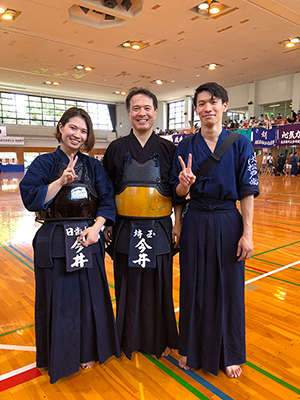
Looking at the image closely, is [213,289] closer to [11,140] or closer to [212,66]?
[212,66]

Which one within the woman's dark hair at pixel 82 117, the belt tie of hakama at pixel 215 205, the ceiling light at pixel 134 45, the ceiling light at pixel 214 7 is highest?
the ceiling light at pixel 134 45

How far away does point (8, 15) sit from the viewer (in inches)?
394

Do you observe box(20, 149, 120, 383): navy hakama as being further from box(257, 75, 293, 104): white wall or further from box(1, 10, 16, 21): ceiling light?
box(257, 75, 293, 104): white wall

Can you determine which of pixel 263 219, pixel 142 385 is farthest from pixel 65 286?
pixel 263 219

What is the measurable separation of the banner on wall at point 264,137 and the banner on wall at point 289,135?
0.25m

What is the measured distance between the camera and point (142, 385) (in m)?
1.76

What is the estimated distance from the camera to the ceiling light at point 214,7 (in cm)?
913

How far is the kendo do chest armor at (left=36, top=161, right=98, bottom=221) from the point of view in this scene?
1.70 metres

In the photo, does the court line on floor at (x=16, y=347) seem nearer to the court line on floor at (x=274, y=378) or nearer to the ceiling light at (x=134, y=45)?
the court line on floor at (x=274, y=378)

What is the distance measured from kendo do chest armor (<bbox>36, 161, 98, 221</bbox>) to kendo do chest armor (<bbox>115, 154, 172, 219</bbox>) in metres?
0.21

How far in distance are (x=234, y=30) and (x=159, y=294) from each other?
1204 cm

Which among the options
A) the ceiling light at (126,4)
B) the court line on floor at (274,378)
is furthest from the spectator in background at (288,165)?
the court line on floor at (274,378)

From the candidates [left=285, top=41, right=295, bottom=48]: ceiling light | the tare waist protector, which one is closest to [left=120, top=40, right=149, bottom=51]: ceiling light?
[left=285, top=41, right=295, bottom=48]: ceiling light

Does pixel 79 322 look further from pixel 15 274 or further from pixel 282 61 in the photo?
pixel 282 61
